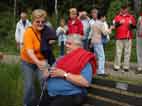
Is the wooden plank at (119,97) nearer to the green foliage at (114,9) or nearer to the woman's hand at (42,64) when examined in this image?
the woman's hand at (42,64)

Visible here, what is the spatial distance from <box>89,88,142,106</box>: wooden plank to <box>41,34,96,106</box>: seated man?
351 millimetres

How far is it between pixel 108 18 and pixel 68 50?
17885 millimetres

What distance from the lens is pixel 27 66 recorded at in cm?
827

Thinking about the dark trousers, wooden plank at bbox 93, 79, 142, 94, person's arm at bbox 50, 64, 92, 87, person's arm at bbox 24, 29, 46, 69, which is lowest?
the dark trousers

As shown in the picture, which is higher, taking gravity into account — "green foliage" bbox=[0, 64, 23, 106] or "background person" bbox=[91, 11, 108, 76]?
"background person" bbox=[91, 11, 108, 76]

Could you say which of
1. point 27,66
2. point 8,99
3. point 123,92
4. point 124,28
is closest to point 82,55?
point 123,92

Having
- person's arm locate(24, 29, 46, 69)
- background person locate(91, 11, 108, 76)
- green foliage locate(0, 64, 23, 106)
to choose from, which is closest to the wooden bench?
person's arm locate(24, 29, 46, 69)

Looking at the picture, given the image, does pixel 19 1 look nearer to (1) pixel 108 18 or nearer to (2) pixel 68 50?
(1) pixel 108 18

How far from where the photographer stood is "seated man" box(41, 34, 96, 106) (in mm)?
6428

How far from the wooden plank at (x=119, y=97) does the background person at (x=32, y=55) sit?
3.00ft

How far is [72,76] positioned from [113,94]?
615 millimetres

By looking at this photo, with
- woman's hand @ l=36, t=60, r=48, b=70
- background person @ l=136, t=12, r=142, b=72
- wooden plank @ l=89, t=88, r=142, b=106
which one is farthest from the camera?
background person @ l=136, t=12, r=142, b=72

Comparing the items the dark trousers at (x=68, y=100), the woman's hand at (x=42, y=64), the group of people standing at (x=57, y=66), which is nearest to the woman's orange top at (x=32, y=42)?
the group of people standing at (x=57, y=66)

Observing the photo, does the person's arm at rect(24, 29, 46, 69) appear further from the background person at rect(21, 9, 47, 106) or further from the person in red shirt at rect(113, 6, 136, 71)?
the person in red shirt at rect(113, 6, 136, 71)
